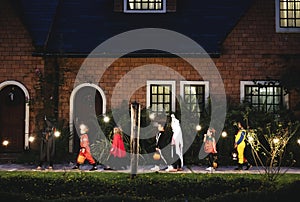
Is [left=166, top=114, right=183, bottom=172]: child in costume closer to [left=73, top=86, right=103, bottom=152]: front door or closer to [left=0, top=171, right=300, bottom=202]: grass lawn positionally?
[left=0, top=171, right=300, bottom=202]: grass lawn

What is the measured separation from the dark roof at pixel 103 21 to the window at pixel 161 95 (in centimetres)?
219

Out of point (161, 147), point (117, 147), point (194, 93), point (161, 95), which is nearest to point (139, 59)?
point (161, 95)

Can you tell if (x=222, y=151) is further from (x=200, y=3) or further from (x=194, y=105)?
(x=200, y=3)

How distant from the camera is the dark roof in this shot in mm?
16672

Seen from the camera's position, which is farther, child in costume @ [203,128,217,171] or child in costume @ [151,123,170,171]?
child in costume @ [151,123,170,171]

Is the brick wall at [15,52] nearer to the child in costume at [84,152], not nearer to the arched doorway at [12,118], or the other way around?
the arched doorway at [12,118]

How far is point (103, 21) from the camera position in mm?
17594

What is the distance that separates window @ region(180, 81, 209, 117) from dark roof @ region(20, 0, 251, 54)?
1526 millimetres

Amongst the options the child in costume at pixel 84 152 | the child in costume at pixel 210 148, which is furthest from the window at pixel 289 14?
the child in costume at pixel 84 152

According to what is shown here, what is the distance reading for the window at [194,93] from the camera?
56.1 feet

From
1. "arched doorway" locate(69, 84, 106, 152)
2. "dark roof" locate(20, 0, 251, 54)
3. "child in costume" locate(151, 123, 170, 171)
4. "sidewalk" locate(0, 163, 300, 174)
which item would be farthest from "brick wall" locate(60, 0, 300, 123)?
"sidewalk" locate(0, 163, 300, 174)

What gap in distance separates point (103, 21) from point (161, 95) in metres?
3.93

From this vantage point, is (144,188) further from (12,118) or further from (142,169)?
(12,118)

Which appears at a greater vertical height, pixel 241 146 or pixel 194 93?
pixel 194 93
